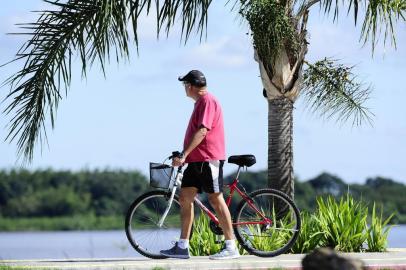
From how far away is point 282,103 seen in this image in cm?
1524

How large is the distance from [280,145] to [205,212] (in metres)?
3.14

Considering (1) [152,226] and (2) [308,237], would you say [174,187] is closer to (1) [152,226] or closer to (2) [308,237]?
(1) [152,226]

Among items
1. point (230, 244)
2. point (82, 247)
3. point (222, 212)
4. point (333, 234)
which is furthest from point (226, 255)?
point (82, 247)

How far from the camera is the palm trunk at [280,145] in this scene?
1519cm

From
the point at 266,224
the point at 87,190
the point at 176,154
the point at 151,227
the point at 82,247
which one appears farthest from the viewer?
the point at 87,190

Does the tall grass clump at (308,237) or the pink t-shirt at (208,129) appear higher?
the pink t-shirt at (208,129)

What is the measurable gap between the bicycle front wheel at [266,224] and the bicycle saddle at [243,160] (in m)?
0.40

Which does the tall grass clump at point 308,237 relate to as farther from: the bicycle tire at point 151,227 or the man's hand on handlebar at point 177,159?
the man's hand on handlebar at point 177,159

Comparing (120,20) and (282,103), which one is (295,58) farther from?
(120,20)

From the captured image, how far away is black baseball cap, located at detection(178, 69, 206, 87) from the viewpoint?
1191 centimetres

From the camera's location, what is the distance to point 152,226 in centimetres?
1254

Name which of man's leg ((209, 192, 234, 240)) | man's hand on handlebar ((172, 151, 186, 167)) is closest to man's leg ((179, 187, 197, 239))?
man's leg ((209, 192, 234, 240))

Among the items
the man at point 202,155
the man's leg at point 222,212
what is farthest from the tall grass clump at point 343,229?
the man at point 202,155

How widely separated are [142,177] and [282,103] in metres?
44.8
